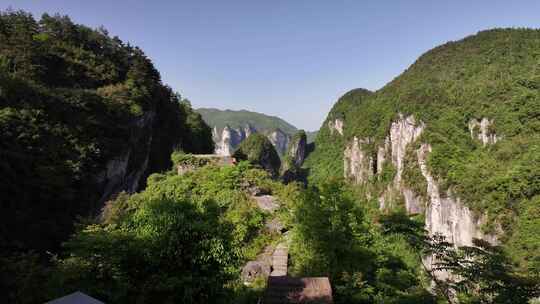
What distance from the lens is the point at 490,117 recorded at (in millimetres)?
49812

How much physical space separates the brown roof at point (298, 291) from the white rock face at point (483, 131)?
51.1 m

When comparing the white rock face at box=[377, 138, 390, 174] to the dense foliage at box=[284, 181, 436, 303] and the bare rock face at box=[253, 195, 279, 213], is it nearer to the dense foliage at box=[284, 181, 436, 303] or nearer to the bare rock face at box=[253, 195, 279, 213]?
the bare rock face at box=[253, 195, 279, 213]

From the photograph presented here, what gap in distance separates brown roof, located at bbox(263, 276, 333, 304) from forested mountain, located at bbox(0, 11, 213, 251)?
1608cm

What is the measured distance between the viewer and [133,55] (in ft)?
123

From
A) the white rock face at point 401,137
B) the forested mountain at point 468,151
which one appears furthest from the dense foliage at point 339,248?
the white rock face at point 401,137

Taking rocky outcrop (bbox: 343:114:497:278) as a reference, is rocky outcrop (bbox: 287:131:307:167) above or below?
above

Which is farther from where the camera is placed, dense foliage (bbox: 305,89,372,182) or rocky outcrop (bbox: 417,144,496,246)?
dense foliage (bbox: 305,89,372,182)

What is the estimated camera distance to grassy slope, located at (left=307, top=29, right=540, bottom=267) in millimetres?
29391

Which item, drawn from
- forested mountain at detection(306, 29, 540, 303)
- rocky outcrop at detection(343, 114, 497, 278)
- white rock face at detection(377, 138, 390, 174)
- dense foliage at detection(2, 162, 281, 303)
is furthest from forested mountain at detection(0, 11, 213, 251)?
white rock face at detection(377, 138, 390, 174)

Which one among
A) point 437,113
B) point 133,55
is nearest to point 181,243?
point 133,55

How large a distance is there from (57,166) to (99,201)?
4720mm

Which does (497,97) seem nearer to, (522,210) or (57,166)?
(522,210)

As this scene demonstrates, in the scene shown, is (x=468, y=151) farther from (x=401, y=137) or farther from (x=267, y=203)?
(x=267, y=203)

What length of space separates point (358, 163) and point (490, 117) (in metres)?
45.5
